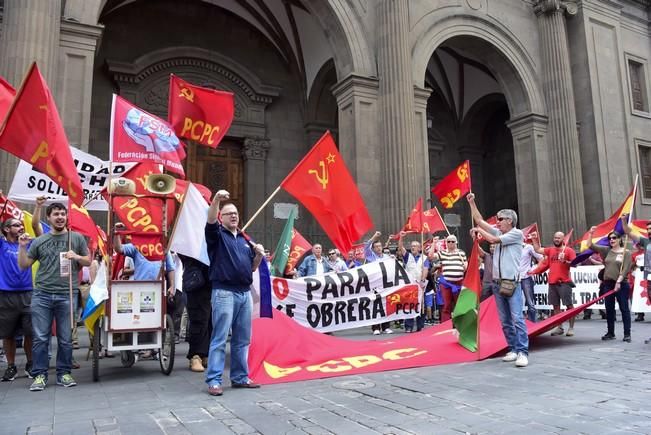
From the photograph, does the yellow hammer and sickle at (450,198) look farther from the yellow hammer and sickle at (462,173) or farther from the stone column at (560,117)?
the stone column at (560,117)

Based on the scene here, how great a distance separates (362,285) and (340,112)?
24.8ft

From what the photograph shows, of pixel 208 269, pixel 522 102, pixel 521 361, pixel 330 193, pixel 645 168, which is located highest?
pixel 522 102

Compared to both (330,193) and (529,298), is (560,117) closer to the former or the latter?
(529,298)

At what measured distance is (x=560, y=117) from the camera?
61.8 feet

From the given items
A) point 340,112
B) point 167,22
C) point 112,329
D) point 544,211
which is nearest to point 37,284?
point 112,329

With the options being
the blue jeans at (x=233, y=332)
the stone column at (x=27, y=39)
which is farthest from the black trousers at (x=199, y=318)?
the stone column at (x=27, y=39)

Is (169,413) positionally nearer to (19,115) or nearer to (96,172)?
(19,115)

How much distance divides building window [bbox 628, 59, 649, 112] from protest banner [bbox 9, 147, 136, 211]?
21505mm

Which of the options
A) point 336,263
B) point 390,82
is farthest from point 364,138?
point 336,263

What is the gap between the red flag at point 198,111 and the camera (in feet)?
22.3

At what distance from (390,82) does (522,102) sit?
690cm

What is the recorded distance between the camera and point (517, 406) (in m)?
4.21

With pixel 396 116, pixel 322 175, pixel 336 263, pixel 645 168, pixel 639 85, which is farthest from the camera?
pixel 639 85

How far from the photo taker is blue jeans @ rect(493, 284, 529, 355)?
6215 millimetres
